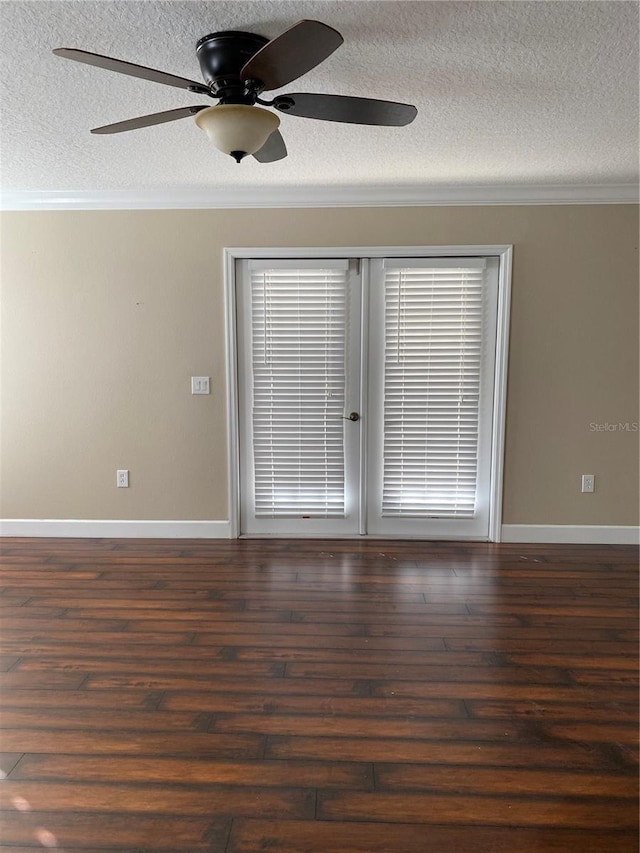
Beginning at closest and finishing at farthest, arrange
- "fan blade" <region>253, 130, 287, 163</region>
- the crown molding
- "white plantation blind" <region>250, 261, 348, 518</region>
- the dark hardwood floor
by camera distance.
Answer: the dark hardwood floor < "fan blade" <region>253, 130, 287, 163</region> < the crown molding < "white plantation blind" <region>250, 261, 348, 518</region>

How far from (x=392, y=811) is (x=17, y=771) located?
4.08 ft

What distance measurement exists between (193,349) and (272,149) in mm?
1856

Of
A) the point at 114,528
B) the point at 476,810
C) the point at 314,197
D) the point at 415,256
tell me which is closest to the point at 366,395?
the point at 415,256

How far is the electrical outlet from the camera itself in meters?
3.90

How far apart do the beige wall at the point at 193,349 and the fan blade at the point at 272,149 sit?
4.57 ft

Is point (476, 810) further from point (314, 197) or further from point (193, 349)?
point (314, 197)

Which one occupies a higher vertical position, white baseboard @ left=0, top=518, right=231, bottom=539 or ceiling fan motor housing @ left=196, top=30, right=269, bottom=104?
ceiling fan motor housing @ left=196, top=30, right=269, bottom=104

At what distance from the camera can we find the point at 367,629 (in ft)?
9.02

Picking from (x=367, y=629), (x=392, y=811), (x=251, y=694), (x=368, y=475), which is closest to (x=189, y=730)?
(x=251, y=694)

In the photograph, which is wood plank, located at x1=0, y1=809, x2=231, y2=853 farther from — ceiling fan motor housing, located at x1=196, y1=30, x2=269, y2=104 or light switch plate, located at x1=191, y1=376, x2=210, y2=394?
light switch plate, located at x1=191, y1=376, x2=210, y2=394

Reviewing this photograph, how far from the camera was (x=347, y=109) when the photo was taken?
1925mm

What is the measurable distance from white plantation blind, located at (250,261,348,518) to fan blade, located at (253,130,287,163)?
142 centimetres

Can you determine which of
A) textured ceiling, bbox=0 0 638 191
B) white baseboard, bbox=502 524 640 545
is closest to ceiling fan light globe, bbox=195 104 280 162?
textured ceiling, bbox=0 0 638 191

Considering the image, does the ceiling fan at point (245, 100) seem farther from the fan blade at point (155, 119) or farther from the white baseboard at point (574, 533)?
the white baseboard at point (574, 533)
